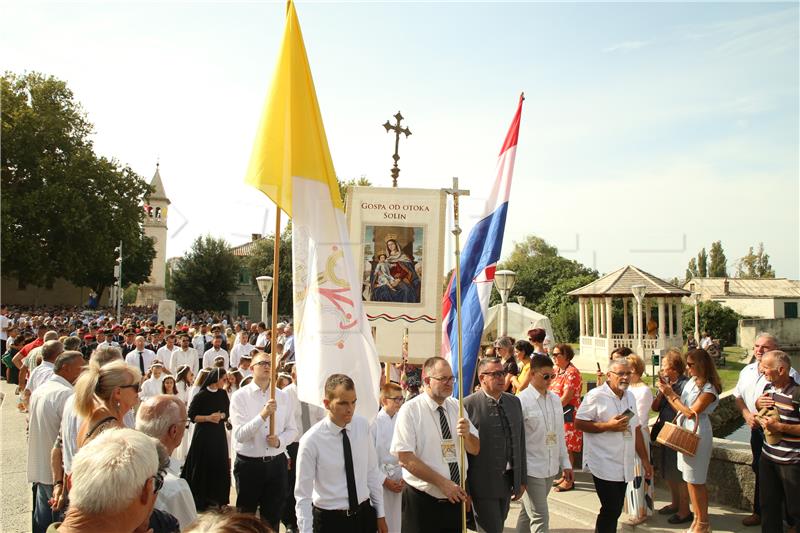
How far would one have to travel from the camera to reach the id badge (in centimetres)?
487

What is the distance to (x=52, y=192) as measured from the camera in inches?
1569

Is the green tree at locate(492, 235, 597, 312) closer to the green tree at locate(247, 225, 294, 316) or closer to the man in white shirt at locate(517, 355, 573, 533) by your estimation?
the green tree at locate(247, 225, 294, 316)

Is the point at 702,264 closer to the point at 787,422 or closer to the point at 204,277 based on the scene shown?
the point at 204,277

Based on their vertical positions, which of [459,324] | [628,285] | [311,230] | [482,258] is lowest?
[459,324]

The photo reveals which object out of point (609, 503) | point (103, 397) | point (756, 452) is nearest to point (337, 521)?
point (103, 397)

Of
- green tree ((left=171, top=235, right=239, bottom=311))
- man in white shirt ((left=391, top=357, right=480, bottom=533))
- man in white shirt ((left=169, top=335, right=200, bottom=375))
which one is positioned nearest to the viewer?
man in white shirt ((left=391, top=357, right=480, bottom=533))

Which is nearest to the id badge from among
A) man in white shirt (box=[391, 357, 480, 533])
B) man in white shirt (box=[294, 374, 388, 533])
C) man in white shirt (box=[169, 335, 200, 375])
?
man in white shirt (box=[391, 357, 480, 533])

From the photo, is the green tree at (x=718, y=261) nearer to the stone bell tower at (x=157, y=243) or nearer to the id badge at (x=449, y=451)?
the stone bell tower at (x=157, y=243)

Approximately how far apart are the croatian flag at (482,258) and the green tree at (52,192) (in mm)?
38985

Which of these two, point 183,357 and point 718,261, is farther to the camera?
point 718,261

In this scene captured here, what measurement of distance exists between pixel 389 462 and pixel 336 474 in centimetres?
149

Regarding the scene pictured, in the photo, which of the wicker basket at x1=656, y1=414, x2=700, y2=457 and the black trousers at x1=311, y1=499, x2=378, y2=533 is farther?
the wicker basket at x1=656, y1=414, x2=700, y2=457

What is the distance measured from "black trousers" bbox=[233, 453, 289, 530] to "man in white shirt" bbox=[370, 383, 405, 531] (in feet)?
3.09

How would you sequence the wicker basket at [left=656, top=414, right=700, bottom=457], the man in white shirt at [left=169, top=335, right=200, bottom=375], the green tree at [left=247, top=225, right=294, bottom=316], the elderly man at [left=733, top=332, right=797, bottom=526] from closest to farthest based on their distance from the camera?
the wicker basket at [left=656, top=414, right=700, bottom=457], the elderly man at [left=733, top=332, right=797, bottom=526], the man in white shirt at [left=169, top=335, right=200, bottom=375], the green tree at [left=247, top=225, right=294, bottom=316]
